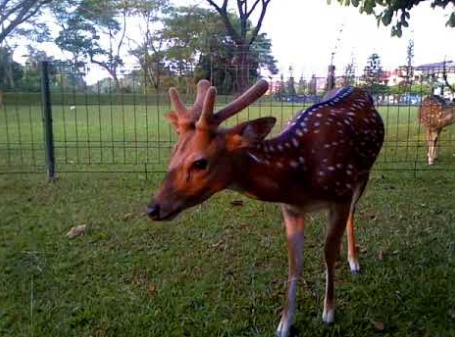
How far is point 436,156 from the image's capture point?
24.2 ft

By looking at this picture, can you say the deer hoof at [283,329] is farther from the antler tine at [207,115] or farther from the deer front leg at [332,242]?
the antler tine at [207,115]

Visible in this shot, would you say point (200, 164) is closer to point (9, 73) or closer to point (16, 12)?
point (9, 73)

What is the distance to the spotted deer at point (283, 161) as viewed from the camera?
1.98 meters

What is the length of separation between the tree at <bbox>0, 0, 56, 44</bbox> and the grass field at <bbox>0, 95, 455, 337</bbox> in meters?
21.8

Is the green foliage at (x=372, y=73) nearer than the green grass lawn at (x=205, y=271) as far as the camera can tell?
No

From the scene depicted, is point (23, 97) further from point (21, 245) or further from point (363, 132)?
point (363, 132)

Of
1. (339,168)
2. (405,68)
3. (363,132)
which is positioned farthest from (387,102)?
(339,168)

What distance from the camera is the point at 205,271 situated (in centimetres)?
329

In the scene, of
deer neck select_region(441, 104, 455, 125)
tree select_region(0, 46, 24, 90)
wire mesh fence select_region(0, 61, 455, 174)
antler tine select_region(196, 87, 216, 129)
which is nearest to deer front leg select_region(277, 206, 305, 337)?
antler tine select_region(196, 87, 216, 129)

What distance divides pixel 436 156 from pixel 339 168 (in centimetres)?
564

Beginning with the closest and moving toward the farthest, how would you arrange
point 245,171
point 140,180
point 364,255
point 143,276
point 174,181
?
point 174,181
point 245,171
point 143,276
point 364,255
point 140,180

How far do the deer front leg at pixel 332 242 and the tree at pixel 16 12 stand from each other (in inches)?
971

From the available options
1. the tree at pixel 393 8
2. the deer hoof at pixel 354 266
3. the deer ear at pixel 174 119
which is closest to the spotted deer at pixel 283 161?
the deer ear at pixel 174 119

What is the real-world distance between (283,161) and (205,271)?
133 centimetres
